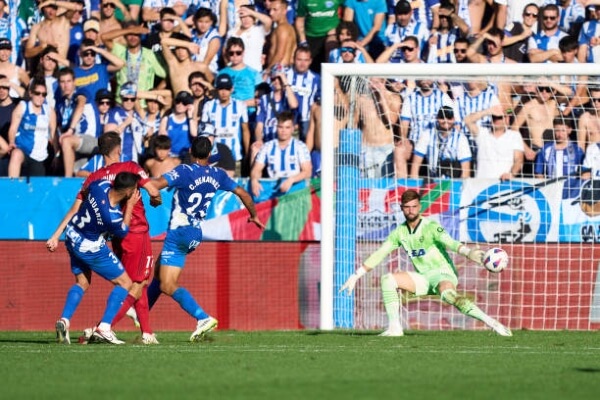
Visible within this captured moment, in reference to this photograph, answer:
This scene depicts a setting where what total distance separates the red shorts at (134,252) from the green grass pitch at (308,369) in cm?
79

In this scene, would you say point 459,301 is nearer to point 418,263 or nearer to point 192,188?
point 418,263

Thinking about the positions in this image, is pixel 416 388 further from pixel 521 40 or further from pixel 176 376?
pixel 521 40

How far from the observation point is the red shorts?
1238 centimetres

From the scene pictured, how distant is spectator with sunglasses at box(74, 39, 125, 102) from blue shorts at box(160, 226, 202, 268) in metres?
6.30

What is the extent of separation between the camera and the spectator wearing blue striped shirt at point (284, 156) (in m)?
17.3

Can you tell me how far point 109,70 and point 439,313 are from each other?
622 cm

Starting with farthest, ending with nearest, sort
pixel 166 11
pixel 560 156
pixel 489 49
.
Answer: pixel 166 11 < pixel 489 49 < pixel 560 156

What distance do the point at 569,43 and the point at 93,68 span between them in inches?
274

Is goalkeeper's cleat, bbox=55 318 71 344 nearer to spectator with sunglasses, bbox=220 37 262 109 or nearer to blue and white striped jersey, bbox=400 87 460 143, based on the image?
blue and white striped jersey, bbox=400 87 460 143

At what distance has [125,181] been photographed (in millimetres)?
11500

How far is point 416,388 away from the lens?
8211 millimetres

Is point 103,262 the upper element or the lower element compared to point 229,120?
lower

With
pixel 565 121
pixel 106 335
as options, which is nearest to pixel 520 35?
pixel 565 121

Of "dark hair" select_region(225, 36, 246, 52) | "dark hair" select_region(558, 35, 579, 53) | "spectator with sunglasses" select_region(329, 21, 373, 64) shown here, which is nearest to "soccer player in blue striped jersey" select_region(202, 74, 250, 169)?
"dark hair" select_region(225, 36, 246, 52)
